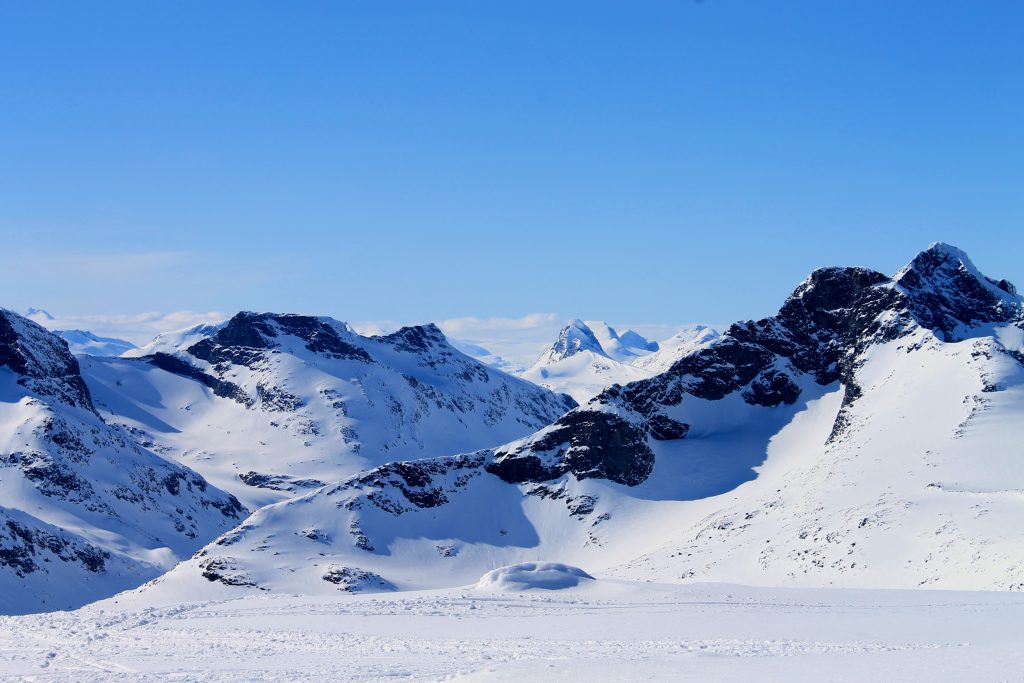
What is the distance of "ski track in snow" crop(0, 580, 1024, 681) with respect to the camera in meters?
37.7

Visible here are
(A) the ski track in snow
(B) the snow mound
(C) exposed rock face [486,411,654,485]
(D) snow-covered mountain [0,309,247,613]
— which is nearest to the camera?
(A) the ski track in snow

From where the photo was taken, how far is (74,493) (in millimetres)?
187625

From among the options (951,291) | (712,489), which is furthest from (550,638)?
A: (951,291)

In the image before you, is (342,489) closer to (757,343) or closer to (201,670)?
(757,343)

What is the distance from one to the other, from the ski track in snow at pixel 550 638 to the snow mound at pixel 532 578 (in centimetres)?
500

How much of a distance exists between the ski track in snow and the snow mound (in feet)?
16.4

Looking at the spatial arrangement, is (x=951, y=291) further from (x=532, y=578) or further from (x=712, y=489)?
(x=532, y=578)

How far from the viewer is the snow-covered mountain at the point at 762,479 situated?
98375mm

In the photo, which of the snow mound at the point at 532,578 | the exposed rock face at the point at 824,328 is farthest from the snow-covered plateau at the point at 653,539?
the exposed rock face at the point at 824,328

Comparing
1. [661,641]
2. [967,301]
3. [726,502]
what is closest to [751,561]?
[726,502]

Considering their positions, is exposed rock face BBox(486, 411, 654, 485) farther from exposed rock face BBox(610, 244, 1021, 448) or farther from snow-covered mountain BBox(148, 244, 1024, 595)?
exposed rock face BBox(610, 244, 1021, 448)

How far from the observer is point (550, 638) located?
48719mm

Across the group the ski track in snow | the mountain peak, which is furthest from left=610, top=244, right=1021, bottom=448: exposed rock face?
the ski track in snow

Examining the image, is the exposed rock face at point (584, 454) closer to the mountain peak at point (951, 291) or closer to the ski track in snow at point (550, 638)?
the mountain peak at point (951, 291)
